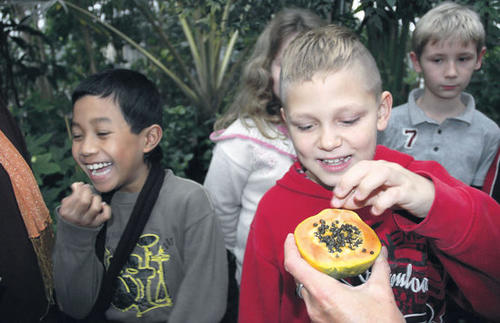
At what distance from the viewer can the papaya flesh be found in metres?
1.12

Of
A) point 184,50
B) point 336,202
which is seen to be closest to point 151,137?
point 336,202

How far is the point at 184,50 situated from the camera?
5.81 m

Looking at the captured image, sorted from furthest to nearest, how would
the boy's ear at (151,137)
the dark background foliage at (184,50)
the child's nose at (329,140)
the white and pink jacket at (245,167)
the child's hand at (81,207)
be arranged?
1. the dark background foliage at (184,50)
2. the white and pink jacket at (245,167)
3. the boy's ear at (151,137)
4. the child's hand at (81,207)
5. the child's nose at (329,140)

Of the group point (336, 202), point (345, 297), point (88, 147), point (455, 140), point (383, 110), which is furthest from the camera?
point (455, 140)

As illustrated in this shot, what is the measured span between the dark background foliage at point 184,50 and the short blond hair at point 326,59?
1.71 ft

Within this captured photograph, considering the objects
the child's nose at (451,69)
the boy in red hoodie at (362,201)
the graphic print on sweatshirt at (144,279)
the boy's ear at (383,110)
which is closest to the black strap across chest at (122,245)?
the graphic print on sweatshirt at (144,279)

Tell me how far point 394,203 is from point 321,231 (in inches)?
10.4

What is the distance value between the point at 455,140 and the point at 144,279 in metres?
2.15

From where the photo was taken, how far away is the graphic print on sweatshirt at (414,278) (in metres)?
1.34

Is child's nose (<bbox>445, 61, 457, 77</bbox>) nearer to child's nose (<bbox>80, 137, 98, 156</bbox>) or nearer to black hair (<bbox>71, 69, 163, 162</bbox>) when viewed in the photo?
black hair (<bbox>71, 69, 163, 162</bbox>)

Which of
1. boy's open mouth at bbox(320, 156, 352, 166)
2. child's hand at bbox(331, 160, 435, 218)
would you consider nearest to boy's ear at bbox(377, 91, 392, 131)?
boy's open mouth at bbox(320, 156, 352, 166)

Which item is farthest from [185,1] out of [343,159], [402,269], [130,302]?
[402,269]

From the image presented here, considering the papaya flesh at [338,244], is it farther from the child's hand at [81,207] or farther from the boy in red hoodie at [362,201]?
the child's hand at [81,207]

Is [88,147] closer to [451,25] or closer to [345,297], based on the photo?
[345,297]
